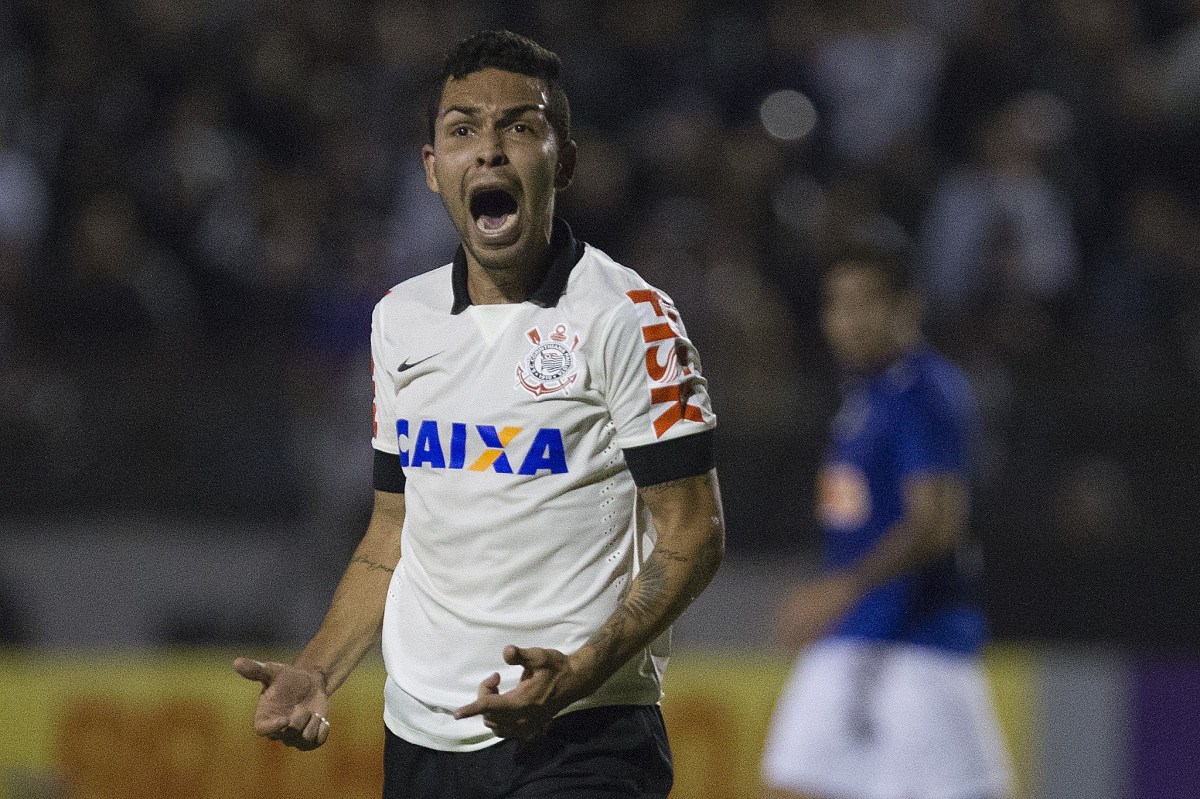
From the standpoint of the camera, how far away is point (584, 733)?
2643 millimetres

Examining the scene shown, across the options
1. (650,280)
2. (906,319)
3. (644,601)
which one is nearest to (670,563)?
(644,601)

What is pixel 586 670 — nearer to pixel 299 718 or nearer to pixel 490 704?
pixel 490 704

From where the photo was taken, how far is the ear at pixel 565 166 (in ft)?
9.15

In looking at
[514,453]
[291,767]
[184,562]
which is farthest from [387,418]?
[184,562]

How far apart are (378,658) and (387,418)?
3954mm

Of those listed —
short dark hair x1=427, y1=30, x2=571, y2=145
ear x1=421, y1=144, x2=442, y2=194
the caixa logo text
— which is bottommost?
the caixa logo text

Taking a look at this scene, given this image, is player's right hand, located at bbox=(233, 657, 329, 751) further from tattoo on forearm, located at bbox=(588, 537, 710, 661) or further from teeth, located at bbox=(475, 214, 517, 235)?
teeth, located at bbox=(475, 214, 517, 235)

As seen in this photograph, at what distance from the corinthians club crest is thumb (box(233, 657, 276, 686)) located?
1.99 feet

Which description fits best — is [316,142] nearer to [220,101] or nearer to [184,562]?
[220,101]

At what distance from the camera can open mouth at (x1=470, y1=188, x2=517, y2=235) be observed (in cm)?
270

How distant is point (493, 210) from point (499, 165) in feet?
0.36

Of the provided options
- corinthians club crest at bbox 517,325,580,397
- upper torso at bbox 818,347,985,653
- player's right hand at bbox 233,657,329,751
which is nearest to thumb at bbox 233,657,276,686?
player's right hand at bbox 233,657,329,751

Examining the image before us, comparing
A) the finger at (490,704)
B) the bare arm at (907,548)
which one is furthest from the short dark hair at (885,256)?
the finger at (490,704)

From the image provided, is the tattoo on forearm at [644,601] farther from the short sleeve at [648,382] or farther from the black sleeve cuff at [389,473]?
the black sleeve cuff at [389,473]
